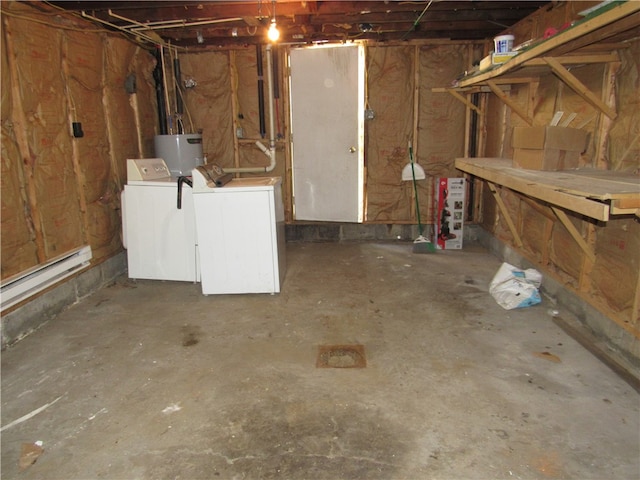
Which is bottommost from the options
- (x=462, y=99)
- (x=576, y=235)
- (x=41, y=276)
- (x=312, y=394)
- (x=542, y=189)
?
(x=312, y=394)

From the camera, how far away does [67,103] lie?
11.2 feet

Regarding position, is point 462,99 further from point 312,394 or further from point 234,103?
point 312,394

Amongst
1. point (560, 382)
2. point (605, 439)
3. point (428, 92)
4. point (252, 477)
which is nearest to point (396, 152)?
point (428, 92)

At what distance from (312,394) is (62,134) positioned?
2.88 metres

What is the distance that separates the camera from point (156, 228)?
12.5 feet

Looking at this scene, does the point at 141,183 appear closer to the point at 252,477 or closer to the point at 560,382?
the point at 252,477

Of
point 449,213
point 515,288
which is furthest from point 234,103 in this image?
point 515,288

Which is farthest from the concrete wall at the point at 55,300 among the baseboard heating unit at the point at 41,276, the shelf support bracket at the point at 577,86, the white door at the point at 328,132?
the shelf support bracket at the point at 577,86

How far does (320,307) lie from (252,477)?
5.62ft

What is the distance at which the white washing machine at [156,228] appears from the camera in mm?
3748

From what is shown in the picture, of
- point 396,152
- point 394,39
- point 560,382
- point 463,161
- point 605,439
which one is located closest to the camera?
point 605,439

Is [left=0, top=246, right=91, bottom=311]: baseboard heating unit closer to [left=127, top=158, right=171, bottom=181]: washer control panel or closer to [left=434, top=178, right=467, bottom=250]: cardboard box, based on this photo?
[left=127, top=158, right=171, bottom=181]: washer control panel

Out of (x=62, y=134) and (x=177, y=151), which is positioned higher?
(x=62, y=134)

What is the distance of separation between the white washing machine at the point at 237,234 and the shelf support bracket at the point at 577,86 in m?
2.09
